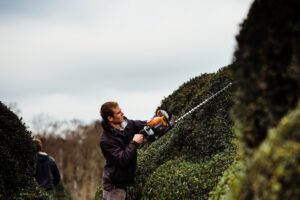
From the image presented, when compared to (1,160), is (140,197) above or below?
below

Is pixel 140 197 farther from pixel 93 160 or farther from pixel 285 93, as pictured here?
pixel 93 160

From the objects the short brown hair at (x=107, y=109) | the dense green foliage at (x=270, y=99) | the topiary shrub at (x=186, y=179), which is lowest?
the topiary shrub at (x=186, y=179)

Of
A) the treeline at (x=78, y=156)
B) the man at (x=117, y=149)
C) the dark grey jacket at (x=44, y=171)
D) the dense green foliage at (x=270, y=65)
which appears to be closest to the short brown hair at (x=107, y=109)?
the man at (x=117, y=149)

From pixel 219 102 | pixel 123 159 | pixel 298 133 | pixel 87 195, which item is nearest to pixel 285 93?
pixel 298 133

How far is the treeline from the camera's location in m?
50.5

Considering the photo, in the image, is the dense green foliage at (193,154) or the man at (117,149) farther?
the dense green foliage at (193,154)

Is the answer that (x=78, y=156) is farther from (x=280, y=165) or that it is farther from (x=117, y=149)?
(x=280, y=165)

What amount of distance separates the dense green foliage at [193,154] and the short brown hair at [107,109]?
54.2 inches

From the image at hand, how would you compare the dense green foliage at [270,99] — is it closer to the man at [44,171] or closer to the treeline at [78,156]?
the man at [44,171]

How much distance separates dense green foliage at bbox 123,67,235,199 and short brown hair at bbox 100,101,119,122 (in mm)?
1377

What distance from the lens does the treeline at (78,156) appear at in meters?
50.5

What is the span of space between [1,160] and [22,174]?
461 millimetres

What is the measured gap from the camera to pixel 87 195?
161ft

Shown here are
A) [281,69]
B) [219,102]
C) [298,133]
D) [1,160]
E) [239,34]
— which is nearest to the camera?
[298,133]
